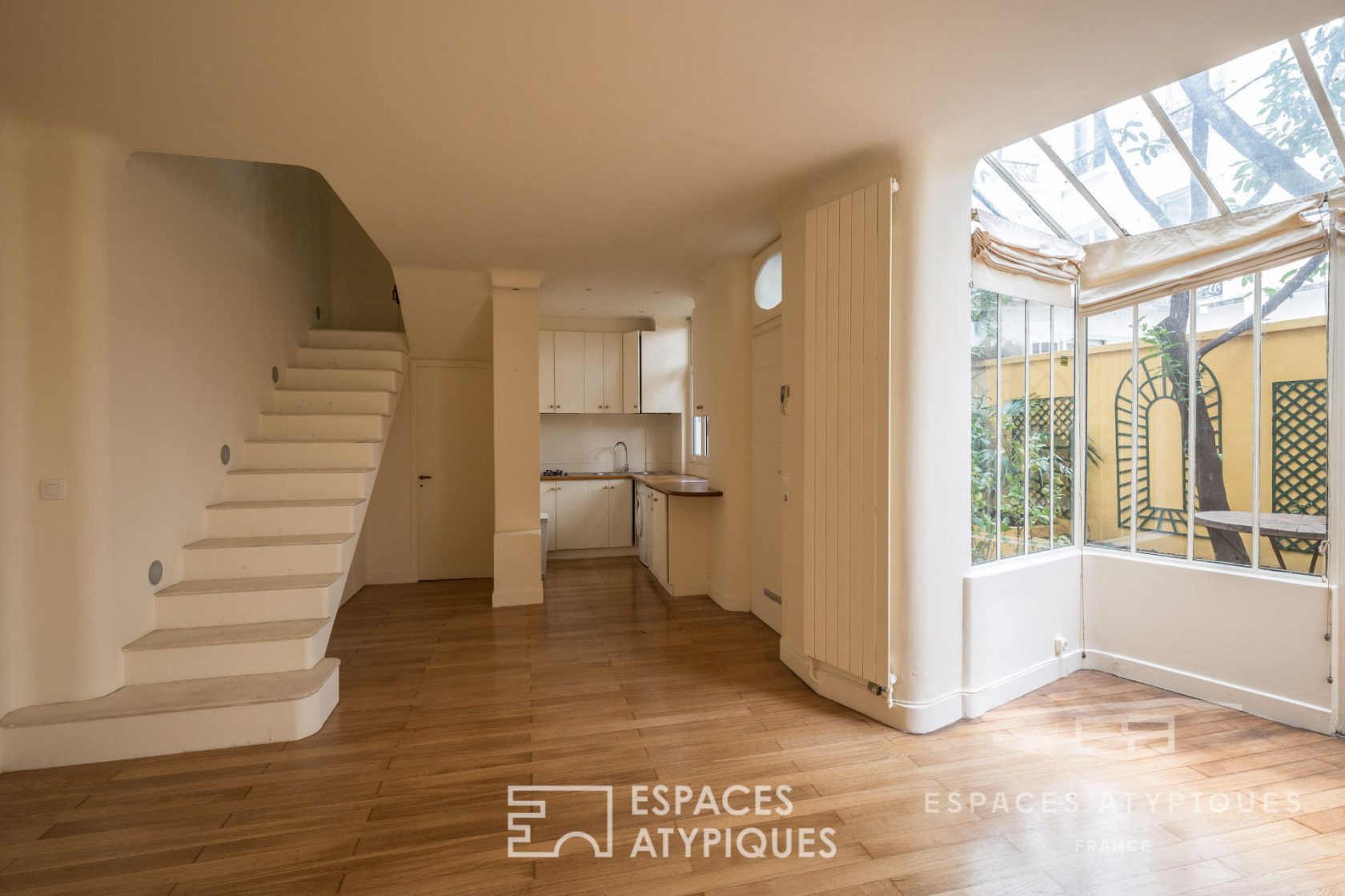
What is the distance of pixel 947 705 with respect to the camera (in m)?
2.85

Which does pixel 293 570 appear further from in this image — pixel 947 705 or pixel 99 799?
pixel 947 705

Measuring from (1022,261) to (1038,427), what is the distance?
3.13 feet

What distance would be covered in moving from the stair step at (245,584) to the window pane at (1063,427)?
171 inches

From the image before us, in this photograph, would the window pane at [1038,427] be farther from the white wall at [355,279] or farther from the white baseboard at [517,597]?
the white wall at [355,279]

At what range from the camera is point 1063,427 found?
139 inches

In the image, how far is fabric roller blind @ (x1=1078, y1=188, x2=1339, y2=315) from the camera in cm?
281

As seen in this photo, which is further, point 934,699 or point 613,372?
point 613,372

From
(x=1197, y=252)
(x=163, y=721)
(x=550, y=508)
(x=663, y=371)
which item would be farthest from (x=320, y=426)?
(x=1197, y=252)

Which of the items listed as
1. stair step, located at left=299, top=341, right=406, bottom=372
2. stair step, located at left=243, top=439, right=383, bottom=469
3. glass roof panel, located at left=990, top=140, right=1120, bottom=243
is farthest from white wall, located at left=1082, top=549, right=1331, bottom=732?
stair step, located at left=299, top=341, right=406, bottom=372

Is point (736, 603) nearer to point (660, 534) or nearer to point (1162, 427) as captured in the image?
point (660, 534)

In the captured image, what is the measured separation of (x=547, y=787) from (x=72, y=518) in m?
2.50

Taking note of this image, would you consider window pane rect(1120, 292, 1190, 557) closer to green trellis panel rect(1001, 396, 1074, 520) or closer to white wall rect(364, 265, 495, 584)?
green trellis panel rect(1001, 396, 1074, 520)

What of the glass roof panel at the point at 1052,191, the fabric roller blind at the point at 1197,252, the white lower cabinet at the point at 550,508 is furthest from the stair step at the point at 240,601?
the fabric roller blind at the point at 1197,252

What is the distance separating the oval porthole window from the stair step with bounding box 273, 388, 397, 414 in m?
3.04
